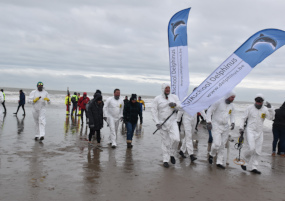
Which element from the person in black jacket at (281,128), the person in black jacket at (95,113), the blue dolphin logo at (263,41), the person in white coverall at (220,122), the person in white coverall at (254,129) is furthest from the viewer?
the person in black jacket at (281,128)

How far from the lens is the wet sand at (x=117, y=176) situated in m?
5.34

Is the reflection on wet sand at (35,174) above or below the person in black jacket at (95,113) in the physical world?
below

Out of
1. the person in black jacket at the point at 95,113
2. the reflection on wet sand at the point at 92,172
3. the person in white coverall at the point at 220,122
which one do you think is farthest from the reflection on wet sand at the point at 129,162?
the person in white coverall at the point at 220,122

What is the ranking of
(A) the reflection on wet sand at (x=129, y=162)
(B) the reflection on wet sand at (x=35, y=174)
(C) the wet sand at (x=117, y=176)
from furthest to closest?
(A) the reflection on wet sand at (x=129, y=162)
(C) the wet sand at (x=117, y=176)
(B) the reflection on wet sand at (x=35, y=174)

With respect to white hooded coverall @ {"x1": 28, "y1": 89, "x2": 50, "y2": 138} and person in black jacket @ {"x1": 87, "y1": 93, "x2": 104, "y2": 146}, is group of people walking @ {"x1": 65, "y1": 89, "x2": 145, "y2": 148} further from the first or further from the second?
white hooded coverall @ {"x1": 28, "y1": 89, "x2": 50, "y2": 138}

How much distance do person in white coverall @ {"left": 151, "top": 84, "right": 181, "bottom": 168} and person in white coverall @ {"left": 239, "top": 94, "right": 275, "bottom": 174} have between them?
171 cm

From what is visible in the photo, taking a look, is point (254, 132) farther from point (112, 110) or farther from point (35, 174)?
point (35, 174)

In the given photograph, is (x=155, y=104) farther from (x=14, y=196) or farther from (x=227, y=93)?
(x=14, y=196)

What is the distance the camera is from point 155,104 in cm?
801

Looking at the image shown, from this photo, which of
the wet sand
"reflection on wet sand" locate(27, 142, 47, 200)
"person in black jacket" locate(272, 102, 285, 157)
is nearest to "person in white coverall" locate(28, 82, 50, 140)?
the wet sand

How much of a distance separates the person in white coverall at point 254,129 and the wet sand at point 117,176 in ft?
1.20

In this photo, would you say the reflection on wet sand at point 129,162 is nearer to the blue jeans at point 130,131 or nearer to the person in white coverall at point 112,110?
the blue jeans at point 130,131

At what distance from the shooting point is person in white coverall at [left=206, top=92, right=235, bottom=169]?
26.1 ft

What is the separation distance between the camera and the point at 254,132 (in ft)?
25.5
